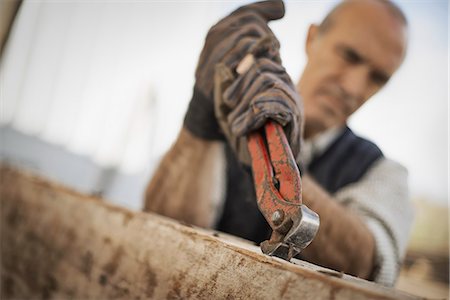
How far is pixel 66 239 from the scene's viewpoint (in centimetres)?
113

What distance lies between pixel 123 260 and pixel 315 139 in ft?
3.98

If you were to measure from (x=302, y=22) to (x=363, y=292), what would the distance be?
905mm

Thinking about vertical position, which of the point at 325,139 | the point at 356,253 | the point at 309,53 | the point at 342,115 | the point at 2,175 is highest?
the point at 309,53

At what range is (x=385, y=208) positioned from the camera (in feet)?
4.66

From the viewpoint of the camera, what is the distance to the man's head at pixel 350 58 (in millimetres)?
1365

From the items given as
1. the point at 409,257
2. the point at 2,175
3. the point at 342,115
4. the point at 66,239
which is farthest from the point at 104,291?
the point at 409,257

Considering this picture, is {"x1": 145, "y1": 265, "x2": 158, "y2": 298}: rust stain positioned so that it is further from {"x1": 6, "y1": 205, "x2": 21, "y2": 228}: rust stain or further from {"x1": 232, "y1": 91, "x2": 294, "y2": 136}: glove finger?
{"x1": 6, "y1": 205, "x2": 21, "y2": 228}: rust stain

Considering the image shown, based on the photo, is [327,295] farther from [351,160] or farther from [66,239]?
[351,160]

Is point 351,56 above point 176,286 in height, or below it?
above

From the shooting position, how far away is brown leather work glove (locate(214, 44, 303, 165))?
0.68 meters

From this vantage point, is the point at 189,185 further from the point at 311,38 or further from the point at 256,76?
the point at 256,76

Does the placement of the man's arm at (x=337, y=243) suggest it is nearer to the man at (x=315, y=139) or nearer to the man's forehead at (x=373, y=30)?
the man at (x=315, y=139)

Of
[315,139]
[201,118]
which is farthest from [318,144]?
[201,118]

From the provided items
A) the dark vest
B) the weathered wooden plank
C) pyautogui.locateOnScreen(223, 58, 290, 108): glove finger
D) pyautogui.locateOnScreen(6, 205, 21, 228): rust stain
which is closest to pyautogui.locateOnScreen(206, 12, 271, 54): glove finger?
pyautogui.locateOnScreen(223, 58, 290, 108): glove finger
